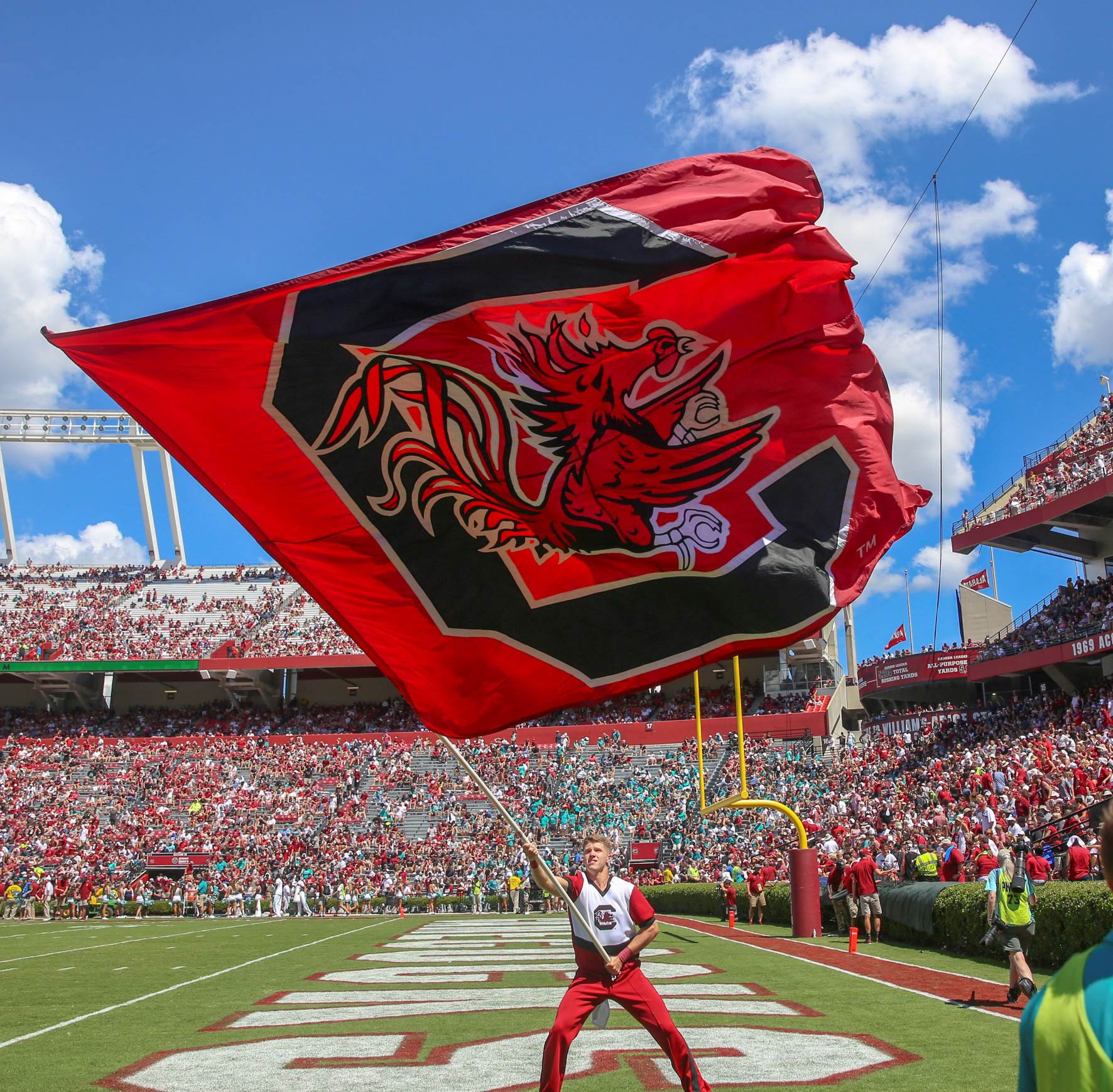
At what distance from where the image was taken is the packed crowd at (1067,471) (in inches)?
1312

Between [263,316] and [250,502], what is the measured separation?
106 cm

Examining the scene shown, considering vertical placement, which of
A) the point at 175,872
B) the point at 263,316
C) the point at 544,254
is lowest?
the point at 175,872

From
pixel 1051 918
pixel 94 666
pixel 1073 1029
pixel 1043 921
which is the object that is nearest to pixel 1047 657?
pixel 1043 921

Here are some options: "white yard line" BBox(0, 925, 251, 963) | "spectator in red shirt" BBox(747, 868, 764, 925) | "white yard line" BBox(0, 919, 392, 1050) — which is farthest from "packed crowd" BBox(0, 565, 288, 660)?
"white yard line" BBox(0, 919, 392, 1050)

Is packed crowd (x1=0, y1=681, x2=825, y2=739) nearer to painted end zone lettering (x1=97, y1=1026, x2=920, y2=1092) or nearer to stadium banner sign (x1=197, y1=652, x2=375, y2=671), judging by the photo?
stadium banner sign (x1=197, y1=652, x2=375, y2=671)

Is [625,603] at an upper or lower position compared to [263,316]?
lower

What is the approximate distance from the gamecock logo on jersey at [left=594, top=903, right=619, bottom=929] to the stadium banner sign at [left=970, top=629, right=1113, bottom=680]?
26371mm

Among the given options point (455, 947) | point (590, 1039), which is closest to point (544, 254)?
point (590, 1039)

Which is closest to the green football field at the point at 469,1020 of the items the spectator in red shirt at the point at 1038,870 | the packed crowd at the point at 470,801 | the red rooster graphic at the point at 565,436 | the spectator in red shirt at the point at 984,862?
the spectator in red shirt at the point at 1038,870

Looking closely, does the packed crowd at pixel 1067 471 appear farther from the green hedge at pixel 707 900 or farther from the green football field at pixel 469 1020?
the green football field at pixel 469 1020

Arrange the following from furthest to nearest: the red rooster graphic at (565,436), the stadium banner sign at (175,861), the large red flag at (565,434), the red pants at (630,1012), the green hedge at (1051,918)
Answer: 1. the stadium banner sign at (175,861)
2. the green hedge at (1051,918)
3. the red rooster graphic at (565,436)
4. the large red flag at (565,434)
5. the red pants at (630,1012)

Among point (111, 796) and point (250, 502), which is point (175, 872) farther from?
point (250, 502)

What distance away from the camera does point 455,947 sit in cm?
1867

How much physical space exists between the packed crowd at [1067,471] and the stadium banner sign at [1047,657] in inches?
190
